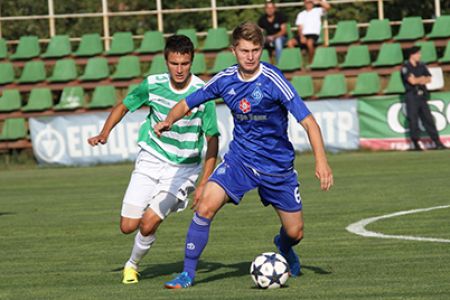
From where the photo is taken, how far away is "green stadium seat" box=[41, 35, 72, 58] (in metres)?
Answer: 29.3

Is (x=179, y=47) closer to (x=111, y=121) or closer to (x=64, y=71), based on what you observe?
(x=111, y=121)

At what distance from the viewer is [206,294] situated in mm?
8570

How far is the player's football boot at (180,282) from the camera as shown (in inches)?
352

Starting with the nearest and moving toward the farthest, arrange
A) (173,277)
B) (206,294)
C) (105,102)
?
(206,294), (173,277), (105,102)

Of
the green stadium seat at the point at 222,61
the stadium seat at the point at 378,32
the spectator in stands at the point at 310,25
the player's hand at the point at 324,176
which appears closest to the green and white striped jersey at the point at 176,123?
the player's hand at the point at 324,176

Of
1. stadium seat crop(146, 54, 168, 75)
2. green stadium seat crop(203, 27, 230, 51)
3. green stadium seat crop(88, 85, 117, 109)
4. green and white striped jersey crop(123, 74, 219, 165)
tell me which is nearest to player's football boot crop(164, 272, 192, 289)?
green and white striped jersey crop(123, 74, 219, 165)

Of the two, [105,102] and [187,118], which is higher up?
[187,118]

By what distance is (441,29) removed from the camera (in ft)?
94.4

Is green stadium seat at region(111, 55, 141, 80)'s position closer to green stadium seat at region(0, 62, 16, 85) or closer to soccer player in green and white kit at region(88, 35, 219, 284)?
green stadium seat at region(0, 62, 16, 85)

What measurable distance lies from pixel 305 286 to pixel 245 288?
1.50 ft

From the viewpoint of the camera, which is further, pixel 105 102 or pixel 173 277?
pixel 105 102

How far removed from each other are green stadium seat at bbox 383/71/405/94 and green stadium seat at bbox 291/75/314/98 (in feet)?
5.91

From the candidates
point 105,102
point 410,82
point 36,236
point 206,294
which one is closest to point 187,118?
point 206,294

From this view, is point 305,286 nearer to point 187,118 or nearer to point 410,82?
point 187,118
